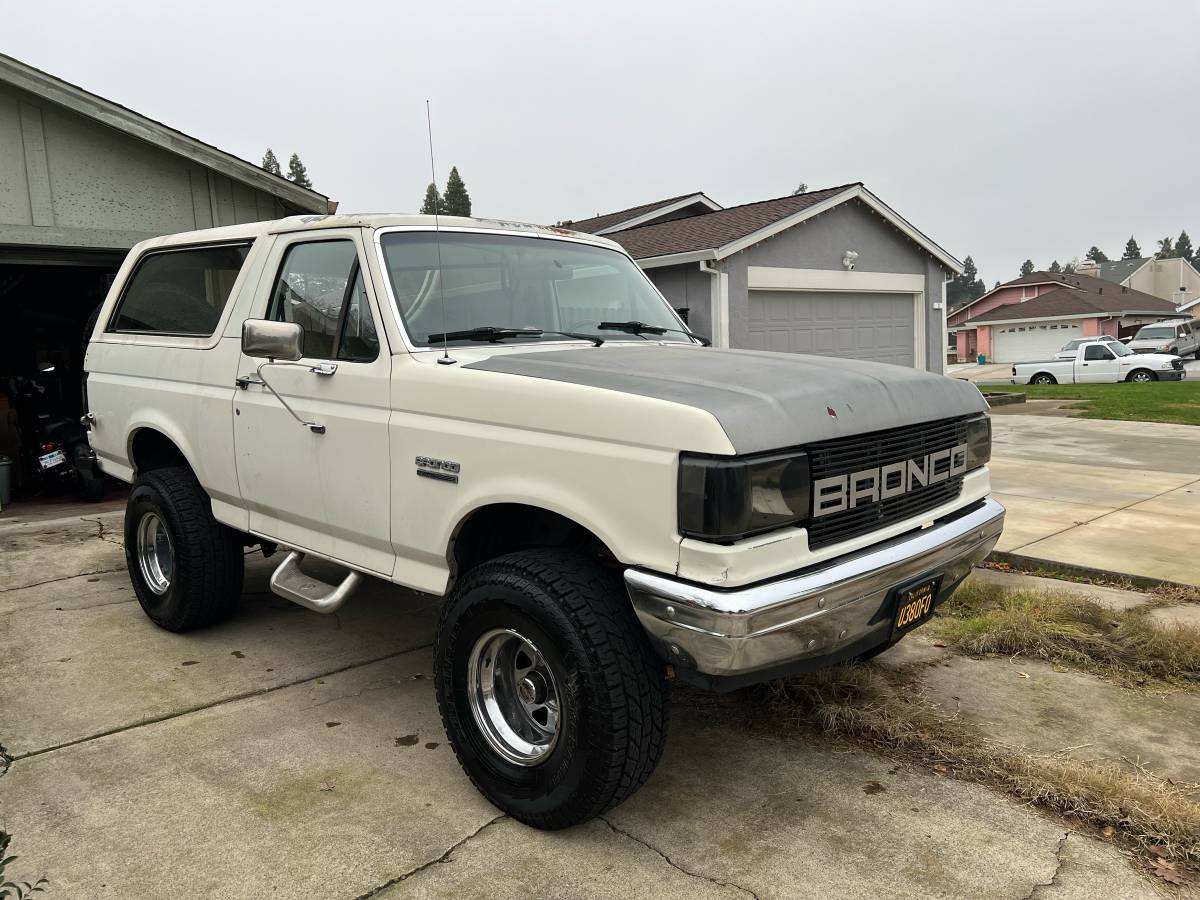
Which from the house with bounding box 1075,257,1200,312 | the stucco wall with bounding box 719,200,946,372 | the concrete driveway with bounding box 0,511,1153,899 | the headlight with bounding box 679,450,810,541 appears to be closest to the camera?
the headlight with bounding box 679,450,810,541

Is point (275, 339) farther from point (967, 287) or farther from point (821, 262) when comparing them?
point (967, 287)

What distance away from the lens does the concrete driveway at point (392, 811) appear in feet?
9.07

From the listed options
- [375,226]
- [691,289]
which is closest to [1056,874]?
[375,226]

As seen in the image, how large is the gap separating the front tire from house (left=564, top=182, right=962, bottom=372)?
10080 millimetres

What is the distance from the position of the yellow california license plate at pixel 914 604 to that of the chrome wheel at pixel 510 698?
121 centimetres

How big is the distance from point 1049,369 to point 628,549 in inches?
1148

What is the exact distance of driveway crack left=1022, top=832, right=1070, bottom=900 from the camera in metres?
2.66

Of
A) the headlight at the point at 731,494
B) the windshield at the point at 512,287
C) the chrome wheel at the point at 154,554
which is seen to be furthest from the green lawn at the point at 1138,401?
the chrome wheel at the point at 154,554

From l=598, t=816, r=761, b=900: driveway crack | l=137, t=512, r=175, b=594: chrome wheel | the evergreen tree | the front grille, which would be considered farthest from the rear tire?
the evergreen tree

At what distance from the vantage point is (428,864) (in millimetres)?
2863

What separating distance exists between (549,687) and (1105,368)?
95.8 ft

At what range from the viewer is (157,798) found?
3.27 m

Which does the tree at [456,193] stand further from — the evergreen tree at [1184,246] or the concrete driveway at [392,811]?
the evergreen tree at [1184,246]

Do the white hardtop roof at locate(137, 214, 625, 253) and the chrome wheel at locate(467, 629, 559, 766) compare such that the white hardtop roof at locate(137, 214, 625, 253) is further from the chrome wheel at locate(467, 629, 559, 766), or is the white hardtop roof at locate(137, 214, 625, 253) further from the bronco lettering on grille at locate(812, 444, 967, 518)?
the bronco lettering on grille at locate(812, 444, 967, 518)
